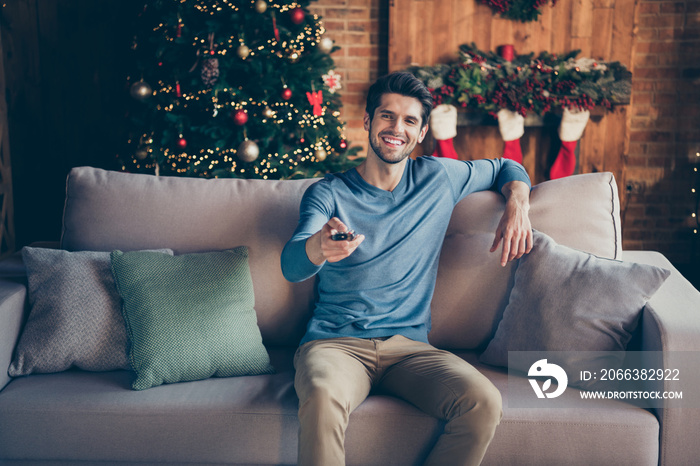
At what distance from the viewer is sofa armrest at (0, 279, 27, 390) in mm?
1516

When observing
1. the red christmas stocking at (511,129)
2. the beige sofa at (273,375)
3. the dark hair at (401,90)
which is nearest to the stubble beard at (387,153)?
the dark hair at (401,90)

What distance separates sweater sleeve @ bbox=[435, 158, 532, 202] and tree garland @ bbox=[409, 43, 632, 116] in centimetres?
193

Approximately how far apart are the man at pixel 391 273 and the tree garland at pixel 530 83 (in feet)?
6.43

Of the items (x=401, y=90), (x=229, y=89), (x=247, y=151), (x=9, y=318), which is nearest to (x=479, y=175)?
(x=401, y=90)

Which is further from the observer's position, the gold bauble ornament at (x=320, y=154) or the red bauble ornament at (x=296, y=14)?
the gold bauble ornament at (x=320, y=154)

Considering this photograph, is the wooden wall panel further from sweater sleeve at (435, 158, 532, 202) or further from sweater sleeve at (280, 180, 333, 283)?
sweater sleeve at (280, 180, 333, 283)

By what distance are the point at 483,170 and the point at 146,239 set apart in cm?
112

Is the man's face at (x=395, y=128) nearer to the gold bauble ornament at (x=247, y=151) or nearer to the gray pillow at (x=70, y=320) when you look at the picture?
the gray pillow at (x=70, y=320)

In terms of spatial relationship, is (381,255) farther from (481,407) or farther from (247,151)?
(247,151)

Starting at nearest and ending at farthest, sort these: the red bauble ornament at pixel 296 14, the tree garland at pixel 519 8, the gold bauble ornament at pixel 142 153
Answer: the red bauble ornament at pixel 296 14 < the gold bauble ornament at pixel 142 153 < the tree garland at pixel 519 8

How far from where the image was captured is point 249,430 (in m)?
1.39

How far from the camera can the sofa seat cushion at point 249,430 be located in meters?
1.36

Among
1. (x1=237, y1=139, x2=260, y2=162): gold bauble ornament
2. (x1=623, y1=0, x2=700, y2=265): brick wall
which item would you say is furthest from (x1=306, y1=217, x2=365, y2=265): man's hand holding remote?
(x1=623, y1=0, x2=700, y2=265): brick wall

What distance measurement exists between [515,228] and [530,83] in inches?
92.1
